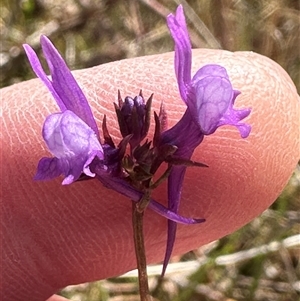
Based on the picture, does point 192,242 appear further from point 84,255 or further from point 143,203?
point 143,203

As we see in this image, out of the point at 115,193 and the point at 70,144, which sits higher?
the point at 70,144

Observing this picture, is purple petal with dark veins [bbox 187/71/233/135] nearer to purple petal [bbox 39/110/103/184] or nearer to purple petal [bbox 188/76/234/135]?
purple petal [bbox 188/76/234/135]

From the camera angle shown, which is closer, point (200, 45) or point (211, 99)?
point (211, 99)

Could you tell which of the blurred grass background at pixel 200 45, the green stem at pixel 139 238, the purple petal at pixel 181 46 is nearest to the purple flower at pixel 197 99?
the purple petal at pixel 181 46

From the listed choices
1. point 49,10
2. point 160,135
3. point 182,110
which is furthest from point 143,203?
point 49,10

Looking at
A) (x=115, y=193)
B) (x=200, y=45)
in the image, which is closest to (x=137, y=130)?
(x=115, y=193)

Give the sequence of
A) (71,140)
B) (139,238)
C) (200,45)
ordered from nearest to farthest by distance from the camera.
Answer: (71,140) < (139,238) < (200,45)

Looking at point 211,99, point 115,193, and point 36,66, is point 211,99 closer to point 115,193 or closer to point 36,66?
point 36,66
